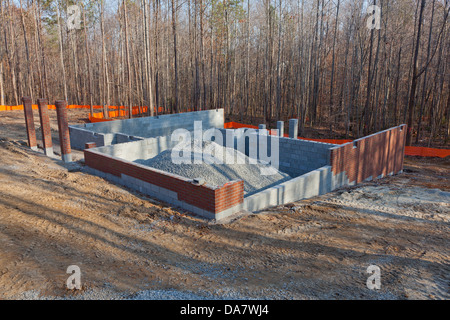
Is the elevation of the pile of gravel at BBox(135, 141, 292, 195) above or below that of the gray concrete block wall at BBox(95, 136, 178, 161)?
below

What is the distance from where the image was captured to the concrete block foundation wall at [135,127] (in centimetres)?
1224

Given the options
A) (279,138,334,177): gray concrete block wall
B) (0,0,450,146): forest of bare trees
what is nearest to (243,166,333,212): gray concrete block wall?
(279,138,334,177): gray concrete block wall

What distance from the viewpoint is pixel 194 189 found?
658 cm

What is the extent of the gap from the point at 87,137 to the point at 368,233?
10.7m

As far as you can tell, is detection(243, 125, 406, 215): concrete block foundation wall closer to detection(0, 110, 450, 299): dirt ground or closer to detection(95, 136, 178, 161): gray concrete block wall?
detection(0, 110, 450, 299): dirt ground

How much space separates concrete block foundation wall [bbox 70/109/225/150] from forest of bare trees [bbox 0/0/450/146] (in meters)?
2.36

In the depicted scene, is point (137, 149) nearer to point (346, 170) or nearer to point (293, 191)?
point (293, 191)

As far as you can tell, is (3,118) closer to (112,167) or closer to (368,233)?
(112,167)

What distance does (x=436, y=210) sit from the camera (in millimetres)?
7301

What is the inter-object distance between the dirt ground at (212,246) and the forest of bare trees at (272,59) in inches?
429

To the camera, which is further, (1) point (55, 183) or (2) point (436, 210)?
(1) point (55, 183)

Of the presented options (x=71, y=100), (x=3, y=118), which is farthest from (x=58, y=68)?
(x=3, y=118)

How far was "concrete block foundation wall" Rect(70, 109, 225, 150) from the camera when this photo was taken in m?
12.2

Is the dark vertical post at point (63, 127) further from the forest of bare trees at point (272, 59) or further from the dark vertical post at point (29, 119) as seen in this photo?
the forest of bare trees at point (272, 59)
